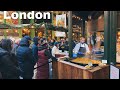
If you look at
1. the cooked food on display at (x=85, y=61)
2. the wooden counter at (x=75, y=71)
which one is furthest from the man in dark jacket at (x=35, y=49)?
the cooked food on display at (x=85, y=61)

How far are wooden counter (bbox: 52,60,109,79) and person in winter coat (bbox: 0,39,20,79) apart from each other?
992mm

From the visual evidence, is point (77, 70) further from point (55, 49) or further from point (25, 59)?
point (25, 59)

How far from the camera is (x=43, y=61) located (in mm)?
6207

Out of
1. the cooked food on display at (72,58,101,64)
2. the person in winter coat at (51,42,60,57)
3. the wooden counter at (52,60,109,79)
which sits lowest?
the wooden counter at (52,60,109,79)

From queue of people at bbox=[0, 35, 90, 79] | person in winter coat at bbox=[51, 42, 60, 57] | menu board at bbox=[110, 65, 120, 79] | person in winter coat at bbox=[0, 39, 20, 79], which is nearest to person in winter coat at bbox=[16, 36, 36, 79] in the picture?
queue of people at bbox=[0, 35, 90, 79]

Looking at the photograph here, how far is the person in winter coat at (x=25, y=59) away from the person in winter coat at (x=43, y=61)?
0.17m

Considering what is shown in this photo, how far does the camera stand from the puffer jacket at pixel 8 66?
5836 mm

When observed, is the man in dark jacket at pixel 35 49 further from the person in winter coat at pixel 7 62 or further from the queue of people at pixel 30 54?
the person in winter coat at pixel 7 62

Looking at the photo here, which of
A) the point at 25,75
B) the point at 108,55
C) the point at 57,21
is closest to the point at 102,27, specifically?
the point at 108,55

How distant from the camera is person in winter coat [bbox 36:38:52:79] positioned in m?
6.20

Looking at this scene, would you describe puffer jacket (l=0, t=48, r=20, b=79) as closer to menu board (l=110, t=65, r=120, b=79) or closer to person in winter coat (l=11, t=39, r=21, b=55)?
person in winter coat (l=11, t=39, r=21, b=55)

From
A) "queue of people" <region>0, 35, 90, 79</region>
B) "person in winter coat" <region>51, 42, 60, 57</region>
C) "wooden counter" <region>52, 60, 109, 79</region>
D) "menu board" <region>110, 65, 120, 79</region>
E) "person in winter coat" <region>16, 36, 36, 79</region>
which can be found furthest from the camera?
"person in winter coat" <region>51, 42, 60, 57</region>
